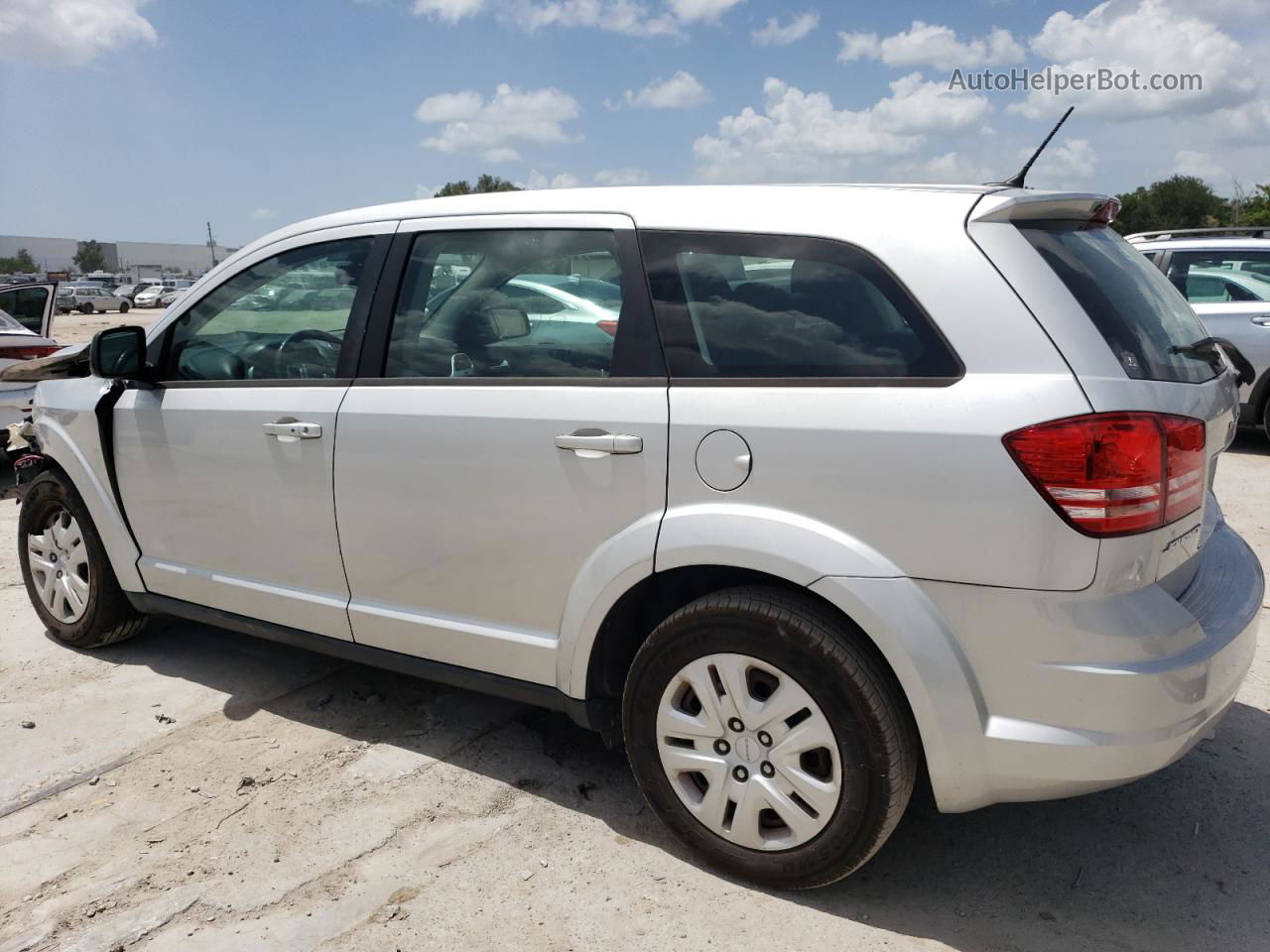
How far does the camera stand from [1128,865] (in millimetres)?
2867

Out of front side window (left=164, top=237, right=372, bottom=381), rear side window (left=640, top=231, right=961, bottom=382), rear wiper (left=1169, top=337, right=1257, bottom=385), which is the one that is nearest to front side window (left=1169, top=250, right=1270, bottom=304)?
rear wiper (left=1169, top=337, right=1257, bottom=385)

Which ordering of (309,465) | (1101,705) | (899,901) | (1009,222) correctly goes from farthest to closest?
1. (309,465)
2. (899,901)
3. (1009,222)
4. (1101,705)

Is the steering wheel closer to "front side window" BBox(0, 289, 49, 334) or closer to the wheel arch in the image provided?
the wheel arch

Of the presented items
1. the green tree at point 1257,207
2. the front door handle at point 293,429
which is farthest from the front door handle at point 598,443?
the green tree at point 1257,207

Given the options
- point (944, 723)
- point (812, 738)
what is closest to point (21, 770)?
point (812, 738)

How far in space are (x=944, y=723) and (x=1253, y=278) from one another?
8303mm

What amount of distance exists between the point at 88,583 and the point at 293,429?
5.46 ft

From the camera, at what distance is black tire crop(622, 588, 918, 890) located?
2.47 meters

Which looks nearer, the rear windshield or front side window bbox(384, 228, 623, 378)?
the rear windshield

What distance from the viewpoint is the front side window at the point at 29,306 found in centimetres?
867

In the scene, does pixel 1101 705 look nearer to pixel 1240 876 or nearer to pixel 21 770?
pixel 1240 876

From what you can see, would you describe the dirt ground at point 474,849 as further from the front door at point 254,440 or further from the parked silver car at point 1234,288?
the parked silver car at point 1234,288

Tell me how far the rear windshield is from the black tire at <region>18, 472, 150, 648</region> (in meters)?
3.80

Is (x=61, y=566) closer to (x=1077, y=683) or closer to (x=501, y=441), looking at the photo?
(x=501, y=441)
